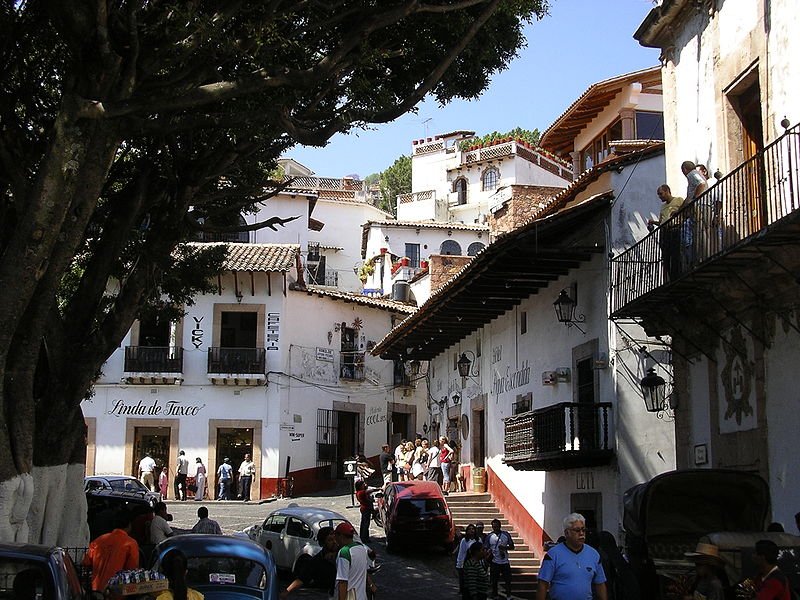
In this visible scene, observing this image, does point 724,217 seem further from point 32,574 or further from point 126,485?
point 126,485

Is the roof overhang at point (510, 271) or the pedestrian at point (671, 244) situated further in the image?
the roof overhang at point (510, 271)

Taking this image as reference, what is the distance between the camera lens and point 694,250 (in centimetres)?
1535

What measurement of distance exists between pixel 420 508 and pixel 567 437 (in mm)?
4397

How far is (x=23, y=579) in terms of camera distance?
25.7ft

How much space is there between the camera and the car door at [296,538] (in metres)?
20.2

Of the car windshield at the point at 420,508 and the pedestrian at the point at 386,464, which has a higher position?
the pedestrian at the point at 386,464

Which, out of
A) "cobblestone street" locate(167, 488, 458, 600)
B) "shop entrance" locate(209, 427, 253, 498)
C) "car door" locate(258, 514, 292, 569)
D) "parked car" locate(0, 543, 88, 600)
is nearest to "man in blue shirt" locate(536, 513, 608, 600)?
"parked car" locate(0, 543, 88, 600)

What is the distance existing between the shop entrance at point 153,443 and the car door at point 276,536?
56.4ft

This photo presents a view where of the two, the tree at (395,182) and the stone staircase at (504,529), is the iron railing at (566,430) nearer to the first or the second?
the stone staircase at (504,529)

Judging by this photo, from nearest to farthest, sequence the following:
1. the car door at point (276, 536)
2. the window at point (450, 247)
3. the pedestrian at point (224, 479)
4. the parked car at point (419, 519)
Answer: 1. the car door at point (276, 536)
2. the parked car at point (419, 519)
3. the pedestrian at point (224, 479)
4. the window at point (450, 247)

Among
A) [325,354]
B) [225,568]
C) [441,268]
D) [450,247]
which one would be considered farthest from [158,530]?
[450,247]

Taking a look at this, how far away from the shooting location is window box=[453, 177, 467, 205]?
72438mm

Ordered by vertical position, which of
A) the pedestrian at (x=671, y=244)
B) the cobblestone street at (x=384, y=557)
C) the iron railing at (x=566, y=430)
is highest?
the pedestrian at (x=671, y=244)

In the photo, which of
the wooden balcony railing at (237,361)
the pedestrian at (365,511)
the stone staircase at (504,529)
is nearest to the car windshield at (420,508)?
the pedestrian at (365,511)
